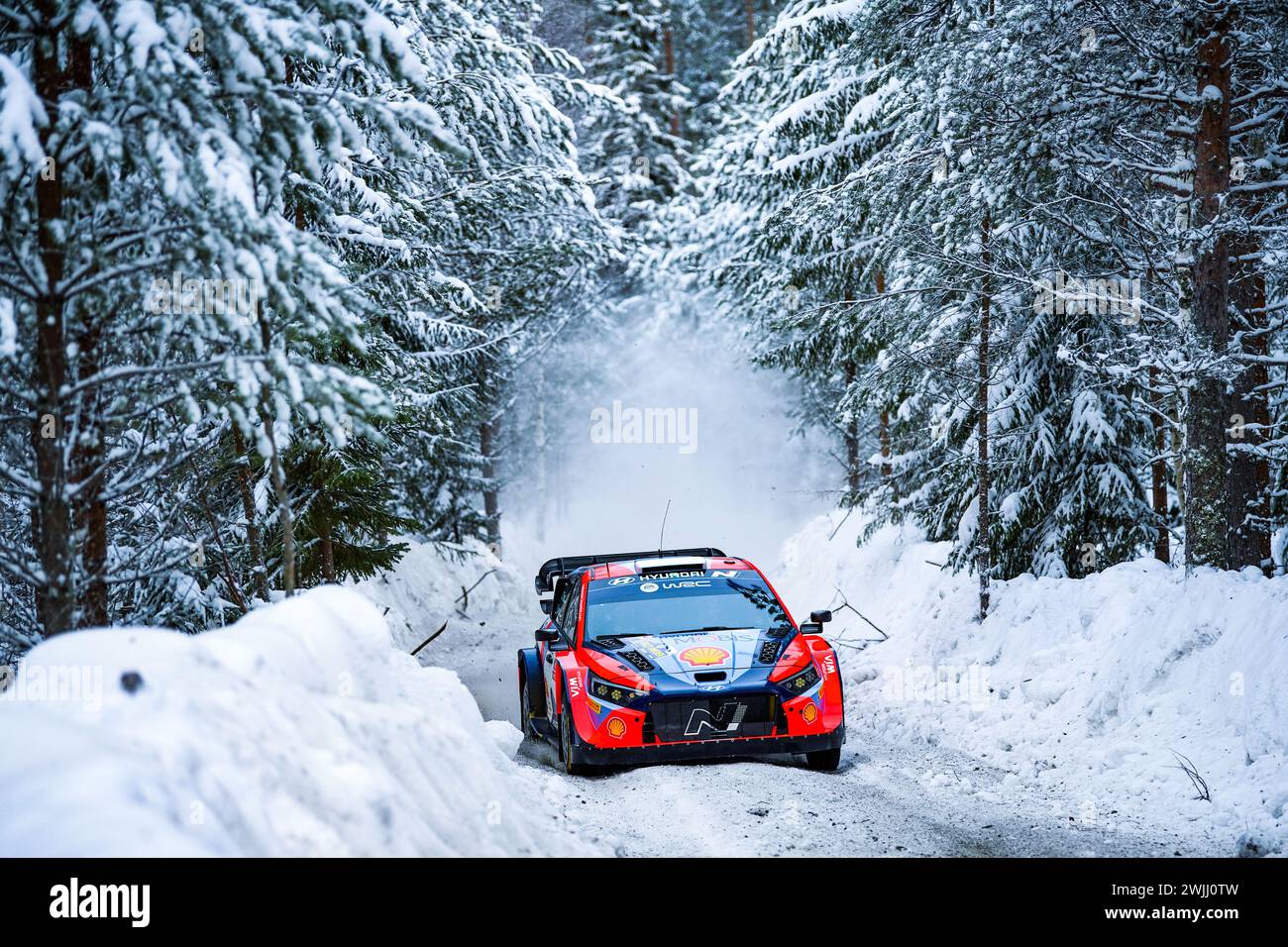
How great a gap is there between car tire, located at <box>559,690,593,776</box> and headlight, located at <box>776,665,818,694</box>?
5.58ft

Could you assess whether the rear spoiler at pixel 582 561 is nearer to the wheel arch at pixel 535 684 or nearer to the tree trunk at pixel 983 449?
the wheel arch at pixel 535 684

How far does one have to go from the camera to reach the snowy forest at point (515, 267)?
574cm

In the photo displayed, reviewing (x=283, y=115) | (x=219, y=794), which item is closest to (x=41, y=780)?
(x=219, y=794)

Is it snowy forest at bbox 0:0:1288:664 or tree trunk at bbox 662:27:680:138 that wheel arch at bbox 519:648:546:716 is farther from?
tree trunk at bbox 662:27:680:138

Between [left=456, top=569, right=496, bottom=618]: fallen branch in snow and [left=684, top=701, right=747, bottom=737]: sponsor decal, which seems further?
[left=456, top=569, right=496, bottom=618]: fallen branch in snow

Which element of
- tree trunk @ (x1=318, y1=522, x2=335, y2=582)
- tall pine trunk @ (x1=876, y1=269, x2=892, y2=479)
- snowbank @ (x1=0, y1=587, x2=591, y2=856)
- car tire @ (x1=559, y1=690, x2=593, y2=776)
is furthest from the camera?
tall pine trunk @ (x1=876, y1=269, x2=892, y2=479)

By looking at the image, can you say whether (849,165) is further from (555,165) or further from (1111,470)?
(1111,470)

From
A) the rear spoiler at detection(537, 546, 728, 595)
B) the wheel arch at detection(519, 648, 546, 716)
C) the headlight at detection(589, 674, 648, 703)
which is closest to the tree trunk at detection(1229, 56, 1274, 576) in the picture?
the rear spoiler at detection(537, 546, 728, 595)

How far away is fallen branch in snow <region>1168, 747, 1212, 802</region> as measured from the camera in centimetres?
743

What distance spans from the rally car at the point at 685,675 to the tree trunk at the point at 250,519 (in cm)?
266

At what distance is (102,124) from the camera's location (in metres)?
5.36

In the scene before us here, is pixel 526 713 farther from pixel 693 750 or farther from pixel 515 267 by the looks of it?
pixel 515 267

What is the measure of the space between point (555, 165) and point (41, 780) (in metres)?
16.9
